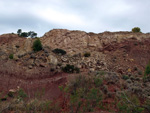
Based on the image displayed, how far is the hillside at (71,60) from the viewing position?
60.4ft

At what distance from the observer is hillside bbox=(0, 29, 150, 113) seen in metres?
18.4

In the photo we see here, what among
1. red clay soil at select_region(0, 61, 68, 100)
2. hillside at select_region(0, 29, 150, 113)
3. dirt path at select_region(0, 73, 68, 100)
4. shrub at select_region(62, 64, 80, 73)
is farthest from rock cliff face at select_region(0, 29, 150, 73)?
dirt path at select_region(0, 73, 68, 100)

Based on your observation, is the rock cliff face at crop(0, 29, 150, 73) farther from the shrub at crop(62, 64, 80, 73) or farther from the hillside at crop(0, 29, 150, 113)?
the shrub at crop(62, 64, 80, 73)

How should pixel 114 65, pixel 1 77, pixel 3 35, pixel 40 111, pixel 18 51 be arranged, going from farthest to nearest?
pixel 3 35 < pixel 18 51 < pixel 114 65 < pixel 1 77 < pixel 40 111

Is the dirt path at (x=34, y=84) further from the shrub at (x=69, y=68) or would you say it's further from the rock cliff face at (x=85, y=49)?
the rock cliff face at (x=85, y=49)

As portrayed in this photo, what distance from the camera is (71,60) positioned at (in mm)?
25250

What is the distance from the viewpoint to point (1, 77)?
19.4 meters

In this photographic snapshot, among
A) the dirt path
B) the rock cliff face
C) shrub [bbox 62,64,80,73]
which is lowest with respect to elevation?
the dirt path

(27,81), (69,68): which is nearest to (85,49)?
(69,68)

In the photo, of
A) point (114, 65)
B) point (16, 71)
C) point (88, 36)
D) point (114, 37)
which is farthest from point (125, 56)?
point (16, 71)

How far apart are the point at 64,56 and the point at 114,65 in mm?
7916

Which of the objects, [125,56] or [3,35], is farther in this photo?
[3,35]

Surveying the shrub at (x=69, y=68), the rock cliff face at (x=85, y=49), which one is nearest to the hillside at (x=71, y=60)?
the rock cliff face at (x=85, y=49)

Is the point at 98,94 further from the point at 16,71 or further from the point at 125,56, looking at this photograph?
the point at 125,56
